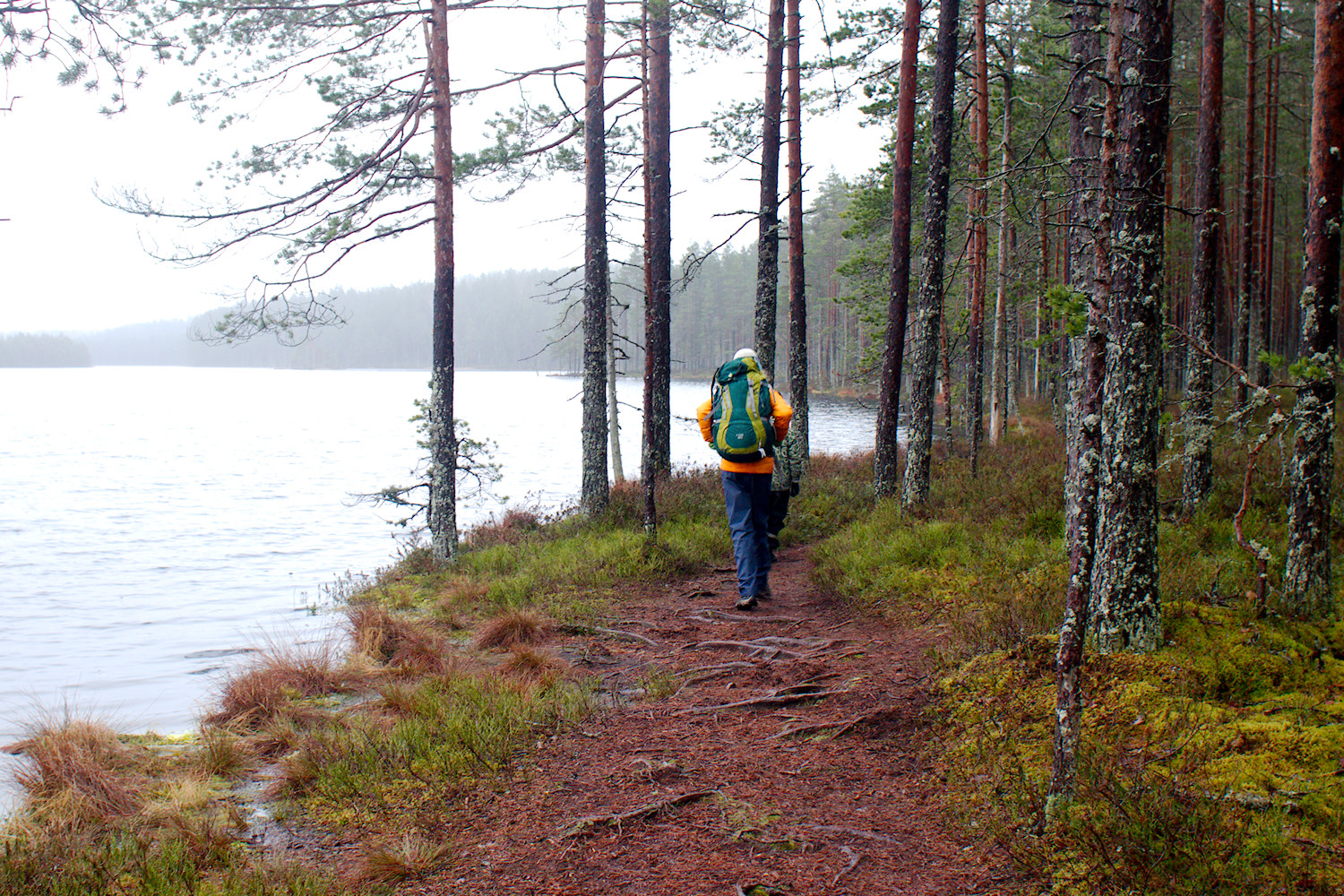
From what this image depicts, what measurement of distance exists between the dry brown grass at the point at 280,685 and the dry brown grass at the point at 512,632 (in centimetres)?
104

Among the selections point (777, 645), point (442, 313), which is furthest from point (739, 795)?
point (442, 313)

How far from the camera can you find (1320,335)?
192 inches

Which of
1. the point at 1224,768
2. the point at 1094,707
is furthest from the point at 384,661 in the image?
the point at 1224,768

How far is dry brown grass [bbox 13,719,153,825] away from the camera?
14.0 ft

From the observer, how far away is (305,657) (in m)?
6.85

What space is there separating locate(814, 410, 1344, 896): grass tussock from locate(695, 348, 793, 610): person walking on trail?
1.05 meters

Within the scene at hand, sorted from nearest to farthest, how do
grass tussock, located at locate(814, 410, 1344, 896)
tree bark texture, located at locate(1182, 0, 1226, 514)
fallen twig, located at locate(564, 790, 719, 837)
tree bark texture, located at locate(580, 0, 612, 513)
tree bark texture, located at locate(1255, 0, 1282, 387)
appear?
grass tussock, located at locate(814, 410, 1344, 896)
fallen twig, located at locate(564, 790, 719, 837)
tree bark texture, located at locate(1182, 0, 1226, 514)
tree bark texture, located at locate(580, 0, 612, 513)
tree bark texture, located at locate(1255, 0, 1282, 387)

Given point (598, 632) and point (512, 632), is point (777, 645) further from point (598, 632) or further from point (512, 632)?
point (512, 632)

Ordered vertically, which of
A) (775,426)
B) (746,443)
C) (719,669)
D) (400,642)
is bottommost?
(400,642)

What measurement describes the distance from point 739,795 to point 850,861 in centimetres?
72

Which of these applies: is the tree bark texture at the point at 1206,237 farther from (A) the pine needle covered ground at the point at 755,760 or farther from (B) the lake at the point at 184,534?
(B) the lake at the point at 184,534

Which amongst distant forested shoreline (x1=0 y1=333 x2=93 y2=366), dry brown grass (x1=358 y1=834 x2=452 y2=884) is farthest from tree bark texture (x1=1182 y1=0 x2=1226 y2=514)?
distant forested shoreline (x1=0 y1=333 x2=93 y2=366)

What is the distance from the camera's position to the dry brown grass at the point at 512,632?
7.04 m

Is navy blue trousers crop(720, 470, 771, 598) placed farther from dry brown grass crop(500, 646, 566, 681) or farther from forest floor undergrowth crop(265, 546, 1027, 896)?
dry brown grass crop(500, 646, 566, 681)
